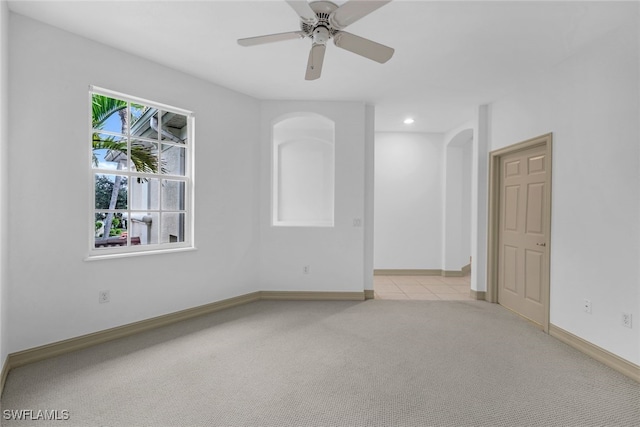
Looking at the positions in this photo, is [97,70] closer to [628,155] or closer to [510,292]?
[628,155]

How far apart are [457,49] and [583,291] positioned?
2415mm

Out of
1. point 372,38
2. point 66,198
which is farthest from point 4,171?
point 372,38

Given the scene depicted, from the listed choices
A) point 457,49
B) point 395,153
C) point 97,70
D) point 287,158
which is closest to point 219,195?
point 97,70

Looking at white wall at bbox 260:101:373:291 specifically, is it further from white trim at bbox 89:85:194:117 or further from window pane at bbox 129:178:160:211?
window pane at bbox 129:178:160:211

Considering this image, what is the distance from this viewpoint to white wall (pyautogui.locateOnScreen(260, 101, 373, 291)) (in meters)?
4.25

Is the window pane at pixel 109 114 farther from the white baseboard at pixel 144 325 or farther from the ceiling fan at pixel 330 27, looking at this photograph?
the white baseboard at pixel 144 325

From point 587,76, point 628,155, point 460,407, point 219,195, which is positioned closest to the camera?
point 460,407

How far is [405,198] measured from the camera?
5.97 metres

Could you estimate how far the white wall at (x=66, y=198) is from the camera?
93.7 inches

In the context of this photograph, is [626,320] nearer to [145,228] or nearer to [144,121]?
[145,228]

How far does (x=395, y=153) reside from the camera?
19.5 ft

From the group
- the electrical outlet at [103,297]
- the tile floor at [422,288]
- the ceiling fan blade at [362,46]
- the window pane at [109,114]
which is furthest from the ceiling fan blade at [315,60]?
the tile floor at [422,288]

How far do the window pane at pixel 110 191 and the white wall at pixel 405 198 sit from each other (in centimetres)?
416

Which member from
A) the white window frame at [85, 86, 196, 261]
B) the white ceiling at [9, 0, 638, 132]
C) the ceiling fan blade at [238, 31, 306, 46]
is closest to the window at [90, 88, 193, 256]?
the white window frame at [85, 86, 196, 261]
